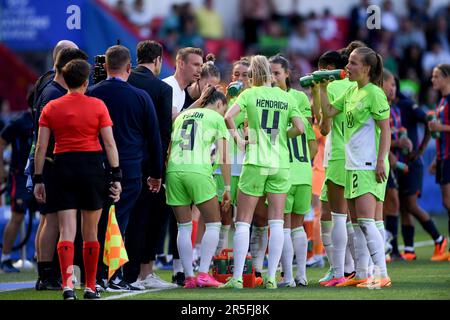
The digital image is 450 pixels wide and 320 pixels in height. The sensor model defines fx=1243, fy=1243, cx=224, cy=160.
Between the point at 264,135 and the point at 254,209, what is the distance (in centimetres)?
78

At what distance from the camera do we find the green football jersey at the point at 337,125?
40.2 ft

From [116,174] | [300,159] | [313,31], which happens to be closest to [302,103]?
[300,159]

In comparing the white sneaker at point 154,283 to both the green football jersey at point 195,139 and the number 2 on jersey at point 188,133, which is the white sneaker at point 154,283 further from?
the number 2 on jersey at point 188,133

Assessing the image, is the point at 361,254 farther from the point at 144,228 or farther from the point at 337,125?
the point at 144,228

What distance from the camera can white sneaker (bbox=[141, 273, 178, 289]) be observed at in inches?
477

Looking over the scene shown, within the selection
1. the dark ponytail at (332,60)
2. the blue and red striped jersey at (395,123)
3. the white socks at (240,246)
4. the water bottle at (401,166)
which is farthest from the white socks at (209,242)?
the blue and red striped jersey at (395,123)

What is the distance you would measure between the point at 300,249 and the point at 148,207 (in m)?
1.56

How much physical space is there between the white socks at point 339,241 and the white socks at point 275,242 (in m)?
0.72

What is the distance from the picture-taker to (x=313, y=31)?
27547mm

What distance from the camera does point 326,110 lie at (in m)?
12.0

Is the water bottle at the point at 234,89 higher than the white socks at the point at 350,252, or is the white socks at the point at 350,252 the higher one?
the water bottle at the point at 234,89

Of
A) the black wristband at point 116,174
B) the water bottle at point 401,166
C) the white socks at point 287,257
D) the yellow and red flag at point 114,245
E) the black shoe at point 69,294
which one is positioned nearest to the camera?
the black shoe at point 69,294

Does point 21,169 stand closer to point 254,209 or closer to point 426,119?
point 254,209

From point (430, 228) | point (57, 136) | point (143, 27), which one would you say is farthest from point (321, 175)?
point (143, 27)
